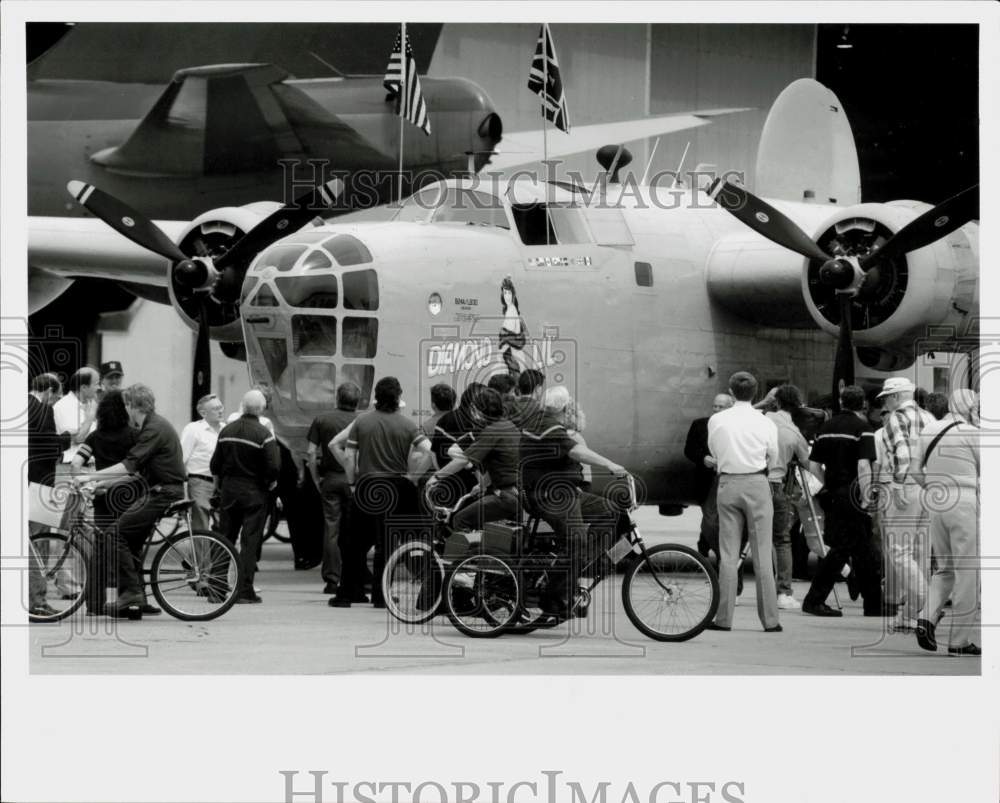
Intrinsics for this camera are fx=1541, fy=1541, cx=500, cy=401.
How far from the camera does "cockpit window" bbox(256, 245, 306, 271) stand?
1309 centimetres

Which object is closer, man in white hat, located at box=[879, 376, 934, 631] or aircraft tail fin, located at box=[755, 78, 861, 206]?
man in white hat, located at box=[879, 376, 934, 631]

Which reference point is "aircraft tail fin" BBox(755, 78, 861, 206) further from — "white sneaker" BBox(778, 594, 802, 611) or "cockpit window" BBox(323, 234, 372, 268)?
"white sneaker" BBox(778, 594, 802, 611)

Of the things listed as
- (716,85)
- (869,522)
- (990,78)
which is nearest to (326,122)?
(716,85)

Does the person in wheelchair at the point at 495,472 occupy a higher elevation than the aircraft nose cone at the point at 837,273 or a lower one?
lower

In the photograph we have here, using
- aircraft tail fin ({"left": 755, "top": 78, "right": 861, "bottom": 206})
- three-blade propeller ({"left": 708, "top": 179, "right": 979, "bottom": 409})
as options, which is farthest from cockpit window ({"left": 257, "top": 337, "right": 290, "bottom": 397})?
aircraft tail fin ({"left": 755, "top": 78, "right": 861, "bottom": 206})

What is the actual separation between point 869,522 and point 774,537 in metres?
0.89

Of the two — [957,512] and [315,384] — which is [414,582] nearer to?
[315,384]

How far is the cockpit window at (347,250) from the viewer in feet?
43.0

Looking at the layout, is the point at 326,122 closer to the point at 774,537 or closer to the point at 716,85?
the point at 716,85

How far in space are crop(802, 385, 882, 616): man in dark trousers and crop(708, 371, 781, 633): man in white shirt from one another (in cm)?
110

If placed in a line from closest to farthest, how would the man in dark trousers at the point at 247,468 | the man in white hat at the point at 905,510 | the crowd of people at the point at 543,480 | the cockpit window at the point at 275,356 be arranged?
the crowd of people at the point at 543,480 < the man in white hat at the point at 905,510 < the man in dark trousers at the point at 247,468 < the cockpit window at the point at 275,356

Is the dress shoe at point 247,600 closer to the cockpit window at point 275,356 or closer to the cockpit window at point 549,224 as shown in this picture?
the cockpit window at point 275,356

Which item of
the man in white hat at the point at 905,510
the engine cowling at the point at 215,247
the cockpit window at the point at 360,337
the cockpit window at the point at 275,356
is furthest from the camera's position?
→ the engine cowling at the point at 215,247

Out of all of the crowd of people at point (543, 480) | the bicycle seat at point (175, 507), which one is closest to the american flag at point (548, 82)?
the crowd of people at point (543, 480)
